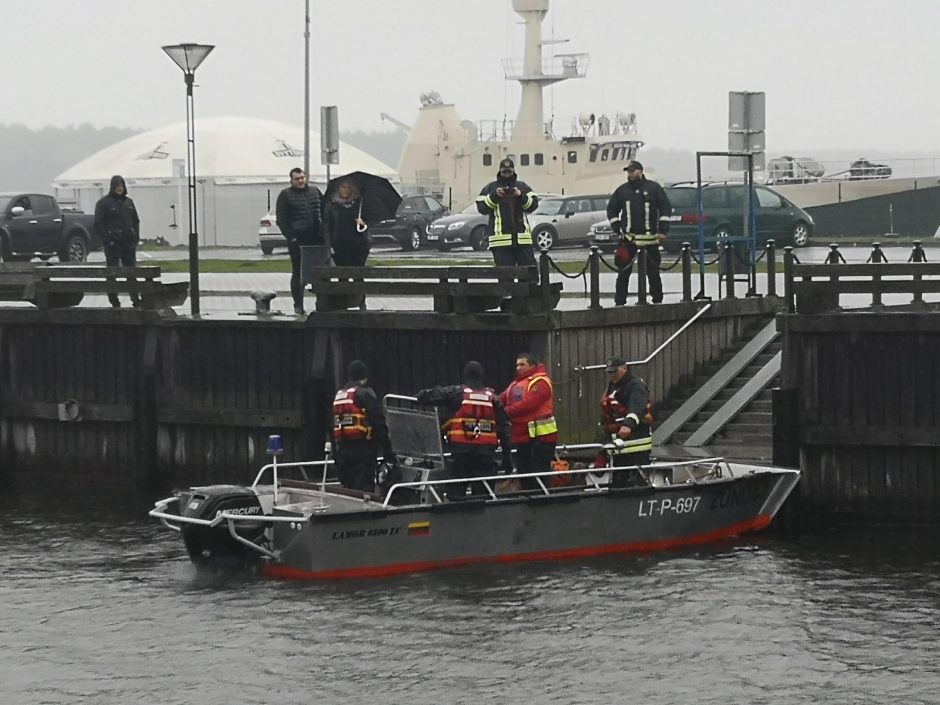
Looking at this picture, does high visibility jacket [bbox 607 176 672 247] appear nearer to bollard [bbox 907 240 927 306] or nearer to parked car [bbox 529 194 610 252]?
bollard [bbox 907 240 927 306]

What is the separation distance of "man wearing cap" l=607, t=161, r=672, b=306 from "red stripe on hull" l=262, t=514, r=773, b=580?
432 cm

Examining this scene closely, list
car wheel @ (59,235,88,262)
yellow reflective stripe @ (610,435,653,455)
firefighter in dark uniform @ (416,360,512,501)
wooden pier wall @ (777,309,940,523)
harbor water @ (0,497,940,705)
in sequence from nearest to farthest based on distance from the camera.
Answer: harbor water @ (0,497,940,705) < firefighter in dark uniform @ (416,360,512,501) < yellow reflective stripe @ (610,435,653,455) < wooden pier wall @ (777,309,940,523) < car wheel @ (59,235,88,262)

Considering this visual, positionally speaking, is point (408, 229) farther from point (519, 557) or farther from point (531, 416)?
point (519, 557)

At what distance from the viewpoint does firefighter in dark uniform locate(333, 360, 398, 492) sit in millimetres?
17344

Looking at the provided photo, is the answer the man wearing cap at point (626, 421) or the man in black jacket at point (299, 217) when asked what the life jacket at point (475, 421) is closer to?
the man wearing cap at point (626, 421)

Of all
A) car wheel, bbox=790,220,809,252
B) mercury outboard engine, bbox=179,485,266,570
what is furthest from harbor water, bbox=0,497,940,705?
car wheel, bbox=790,220,809,252

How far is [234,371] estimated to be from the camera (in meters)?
21.8

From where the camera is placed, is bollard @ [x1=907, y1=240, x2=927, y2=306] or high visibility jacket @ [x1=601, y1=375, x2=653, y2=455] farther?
bollard @ [x1=907, y1=240, x2=927, y2=306]

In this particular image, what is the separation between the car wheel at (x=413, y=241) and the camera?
46281 millimetres

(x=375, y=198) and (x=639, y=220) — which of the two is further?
(x=375, y=198)

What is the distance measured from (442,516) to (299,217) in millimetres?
7466

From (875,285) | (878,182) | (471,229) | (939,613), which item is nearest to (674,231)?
(471,229)

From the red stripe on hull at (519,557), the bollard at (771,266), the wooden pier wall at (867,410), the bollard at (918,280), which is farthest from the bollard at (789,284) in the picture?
the bollard at (771,266)

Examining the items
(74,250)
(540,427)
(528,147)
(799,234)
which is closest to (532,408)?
(540,427)
